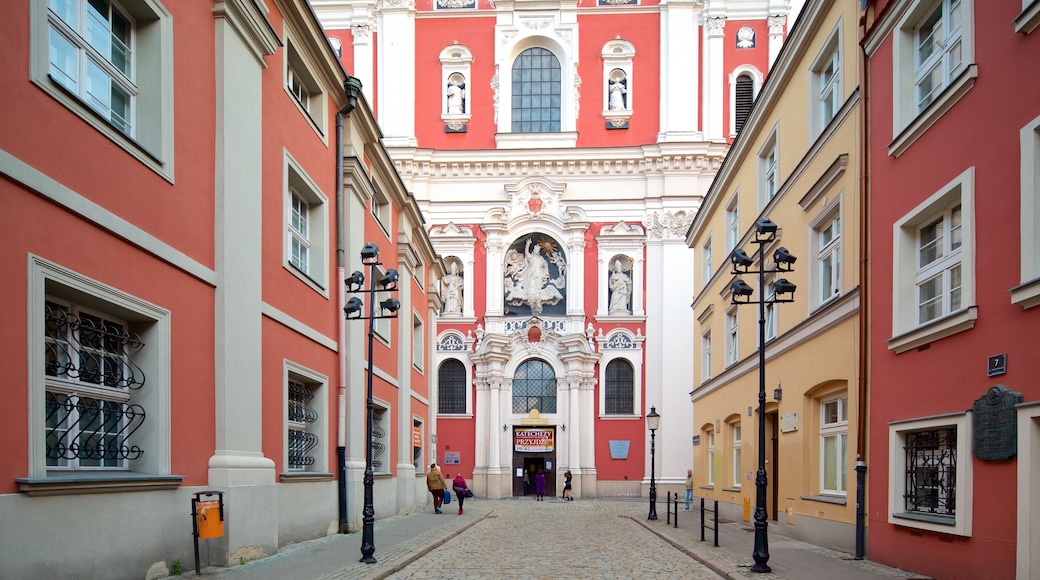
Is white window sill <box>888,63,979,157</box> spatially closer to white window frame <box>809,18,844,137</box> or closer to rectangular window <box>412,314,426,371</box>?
white window frame <box>809,18,844,137</box>

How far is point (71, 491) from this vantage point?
8906mm

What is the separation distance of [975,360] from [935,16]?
475 centimetres

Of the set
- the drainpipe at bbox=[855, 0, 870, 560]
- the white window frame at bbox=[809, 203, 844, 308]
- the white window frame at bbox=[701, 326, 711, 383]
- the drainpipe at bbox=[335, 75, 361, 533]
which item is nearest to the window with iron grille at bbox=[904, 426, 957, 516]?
the drainpipe at bbox=[855, 0, 870, 560]

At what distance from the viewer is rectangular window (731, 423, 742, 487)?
25281mm

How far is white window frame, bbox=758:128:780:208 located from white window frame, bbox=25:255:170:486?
13.8 m

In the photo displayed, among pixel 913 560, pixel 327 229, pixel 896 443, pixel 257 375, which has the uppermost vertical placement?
pixel 327 229

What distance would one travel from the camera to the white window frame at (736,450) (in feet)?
82.8

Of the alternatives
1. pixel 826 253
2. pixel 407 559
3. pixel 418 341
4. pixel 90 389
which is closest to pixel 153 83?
pixel 90 389

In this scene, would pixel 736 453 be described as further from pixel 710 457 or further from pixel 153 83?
pixel 153 83

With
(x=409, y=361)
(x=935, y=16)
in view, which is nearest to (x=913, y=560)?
(x=935, y=16)

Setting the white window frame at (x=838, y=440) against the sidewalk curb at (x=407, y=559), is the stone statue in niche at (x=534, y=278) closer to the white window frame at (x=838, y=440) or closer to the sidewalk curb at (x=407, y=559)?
the sidewalk curb at (x=407, y=559)

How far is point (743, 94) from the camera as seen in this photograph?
150ft

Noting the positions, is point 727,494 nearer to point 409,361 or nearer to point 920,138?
point 409,361

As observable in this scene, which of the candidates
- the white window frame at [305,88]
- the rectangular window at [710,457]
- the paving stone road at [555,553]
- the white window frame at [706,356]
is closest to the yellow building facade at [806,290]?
the paving stone road at [555,553]
